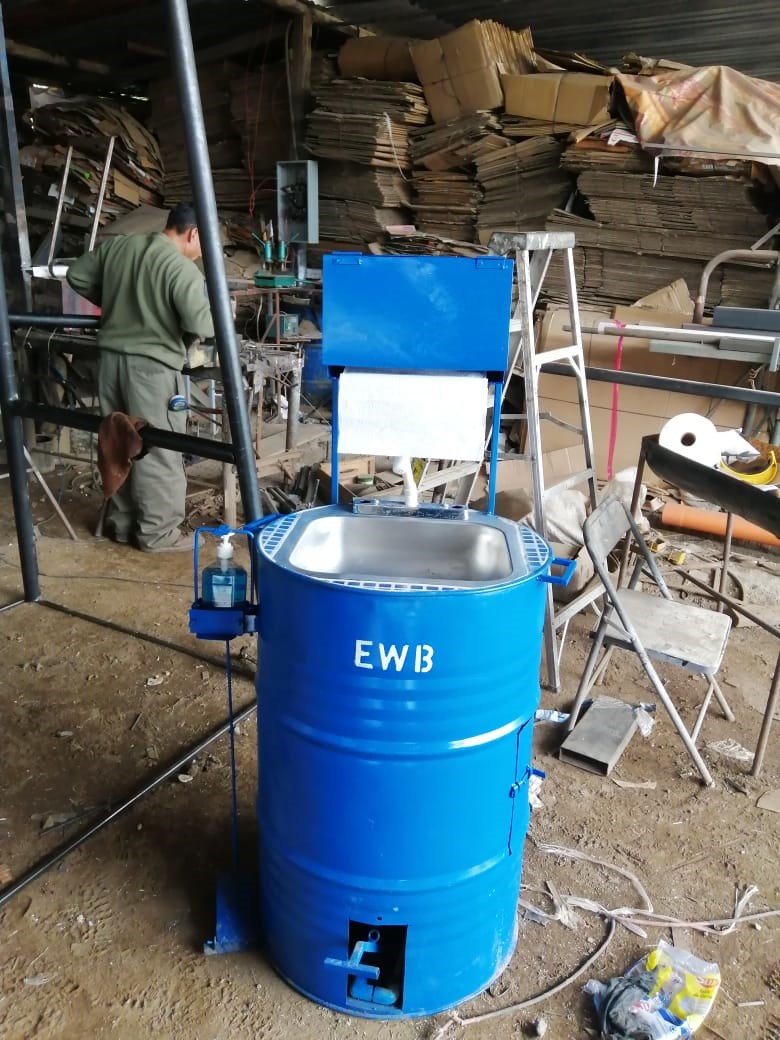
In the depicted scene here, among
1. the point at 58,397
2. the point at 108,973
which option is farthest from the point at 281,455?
the point at 108,973

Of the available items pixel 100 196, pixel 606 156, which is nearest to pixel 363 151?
pixel 606 156

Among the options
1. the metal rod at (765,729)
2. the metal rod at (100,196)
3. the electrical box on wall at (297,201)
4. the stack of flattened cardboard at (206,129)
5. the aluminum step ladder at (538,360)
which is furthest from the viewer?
the stack of flattened cardboard at (206,129)

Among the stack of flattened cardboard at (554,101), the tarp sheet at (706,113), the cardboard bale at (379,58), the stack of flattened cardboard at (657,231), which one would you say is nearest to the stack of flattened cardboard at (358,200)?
the cardboard bale at (379,58)

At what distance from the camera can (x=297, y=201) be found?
6.84 meters

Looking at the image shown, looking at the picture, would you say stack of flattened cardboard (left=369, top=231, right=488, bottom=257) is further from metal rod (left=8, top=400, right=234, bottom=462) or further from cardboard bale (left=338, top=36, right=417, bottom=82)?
metal rod (left=8, top=400, right=234, bottom=462)

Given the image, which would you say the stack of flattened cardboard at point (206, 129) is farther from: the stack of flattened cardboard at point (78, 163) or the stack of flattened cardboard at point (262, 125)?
the stack of flattened cardboard at point (78, 163)

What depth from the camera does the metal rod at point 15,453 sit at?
3.18 meters

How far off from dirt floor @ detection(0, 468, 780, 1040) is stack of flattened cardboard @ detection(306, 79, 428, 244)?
4.70 metres

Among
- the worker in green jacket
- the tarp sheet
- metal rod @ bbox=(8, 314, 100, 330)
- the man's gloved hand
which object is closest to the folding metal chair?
the worker in green jacket

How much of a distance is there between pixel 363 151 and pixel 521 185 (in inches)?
55.0

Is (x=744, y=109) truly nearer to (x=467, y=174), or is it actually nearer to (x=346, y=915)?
(x=467, y=174)

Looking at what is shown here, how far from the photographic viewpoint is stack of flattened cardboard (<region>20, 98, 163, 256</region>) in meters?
7.05

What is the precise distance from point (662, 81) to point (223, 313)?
14.6ft

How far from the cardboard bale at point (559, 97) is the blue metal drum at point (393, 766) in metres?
4.89
